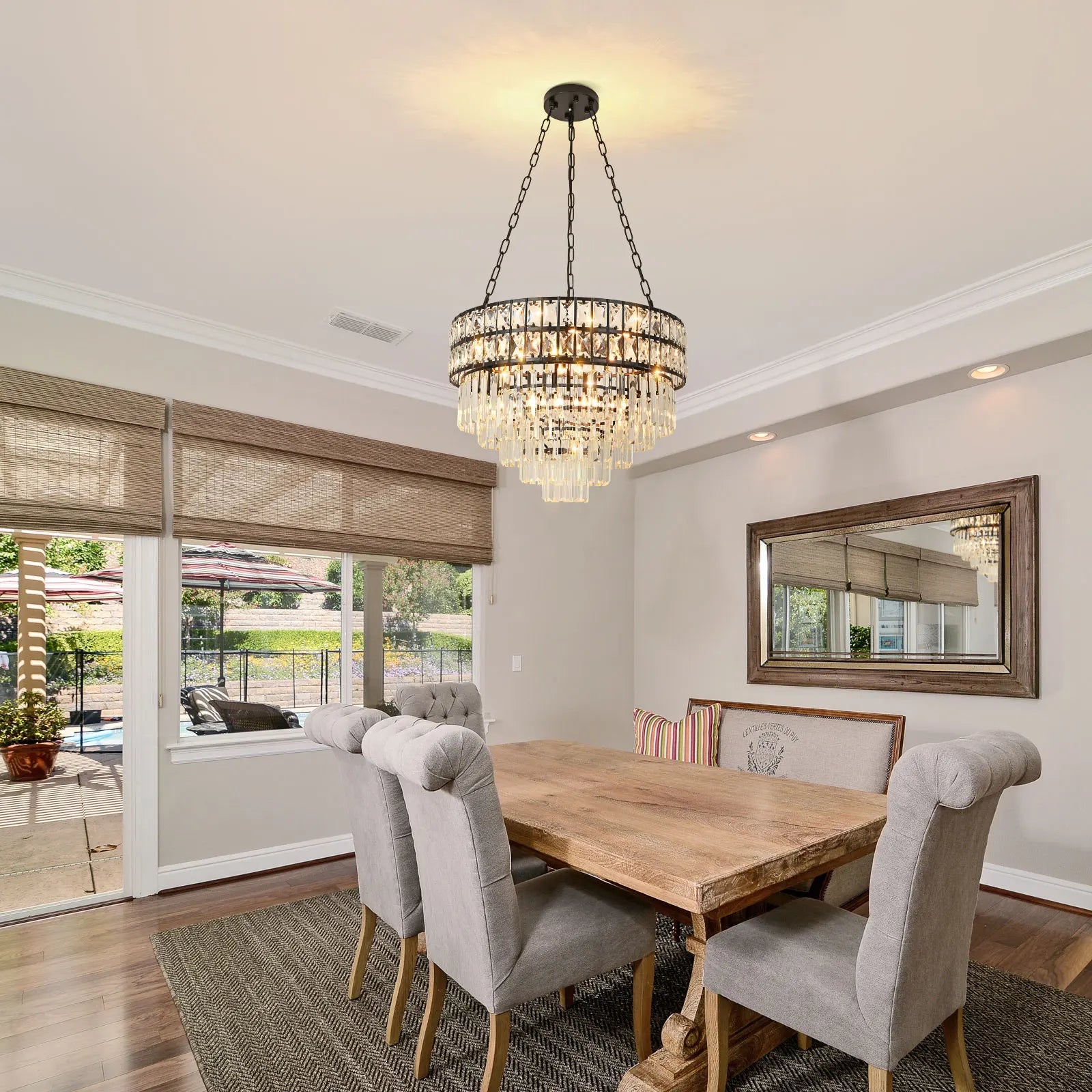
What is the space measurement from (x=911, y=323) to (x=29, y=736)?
6.61m

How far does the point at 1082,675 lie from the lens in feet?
10.9

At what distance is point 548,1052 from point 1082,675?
2.76 meters

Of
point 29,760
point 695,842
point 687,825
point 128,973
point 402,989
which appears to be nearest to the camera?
point 695,842

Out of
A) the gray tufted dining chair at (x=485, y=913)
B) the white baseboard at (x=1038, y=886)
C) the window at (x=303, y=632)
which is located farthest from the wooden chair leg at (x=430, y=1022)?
the white baseboard at (x=1038, y=886)

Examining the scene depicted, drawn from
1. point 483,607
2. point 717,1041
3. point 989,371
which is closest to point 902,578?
point 989,371

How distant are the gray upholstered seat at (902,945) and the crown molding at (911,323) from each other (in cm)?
228

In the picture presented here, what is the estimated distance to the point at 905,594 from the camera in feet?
13.1

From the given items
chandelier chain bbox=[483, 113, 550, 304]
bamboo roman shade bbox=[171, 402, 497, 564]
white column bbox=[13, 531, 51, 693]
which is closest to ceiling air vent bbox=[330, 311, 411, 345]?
bamboo roman shade bbox=[171, 402, 497, 564]

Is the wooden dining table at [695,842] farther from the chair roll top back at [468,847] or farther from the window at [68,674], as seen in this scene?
the window at [68,674]

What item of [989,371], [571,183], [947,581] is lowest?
[947,581]

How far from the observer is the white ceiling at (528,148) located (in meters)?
1.92

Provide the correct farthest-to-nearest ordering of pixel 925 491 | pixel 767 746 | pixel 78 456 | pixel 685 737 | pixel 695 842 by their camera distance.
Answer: pixel 925 491
pixel 78 456
pixel 685 737
pixel 767 746
pixel 695 842

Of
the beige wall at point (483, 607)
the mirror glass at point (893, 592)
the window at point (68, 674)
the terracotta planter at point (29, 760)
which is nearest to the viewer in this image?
the beige wall at point (483, 607)

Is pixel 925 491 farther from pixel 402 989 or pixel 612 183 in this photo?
pixel 402 989
